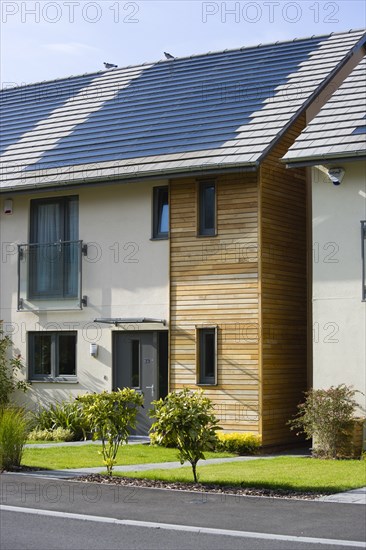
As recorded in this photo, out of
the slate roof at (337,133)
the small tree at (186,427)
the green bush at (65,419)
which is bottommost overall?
the green bush at (65,419)

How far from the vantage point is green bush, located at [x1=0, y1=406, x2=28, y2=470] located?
48.2 feet

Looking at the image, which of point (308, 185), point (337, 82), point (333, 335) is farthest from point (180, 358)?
point (337, 82)

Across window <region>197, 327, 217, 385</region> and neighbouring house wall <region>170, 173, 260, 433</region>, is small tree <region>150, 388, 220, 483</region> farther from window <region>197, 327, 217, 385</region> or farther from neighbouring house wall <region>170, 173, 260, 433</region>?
window <region>197, 327, 217, 385</region>

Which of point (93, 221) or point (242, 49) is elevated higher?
point (242, 49)

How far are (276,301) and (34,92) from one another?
11567 mm

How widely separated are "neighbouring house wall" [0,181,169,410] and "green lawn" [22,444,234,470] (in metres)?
2.93

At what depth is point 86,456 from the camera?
1700cm

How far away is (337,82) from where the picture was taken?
71.8 ft

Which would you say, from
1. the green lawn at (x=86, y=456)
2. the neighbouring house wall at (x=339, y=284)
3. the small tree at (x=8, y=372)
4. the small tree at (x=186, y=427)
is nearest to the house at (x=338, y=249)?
the neighbouring house wall at (x=339, y=284)

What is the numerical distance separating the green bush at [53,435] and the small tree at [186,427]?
6743 millimetres

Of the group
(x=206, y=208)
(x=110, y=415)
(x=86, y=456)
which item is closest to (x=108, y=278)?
(x=206, y=208)

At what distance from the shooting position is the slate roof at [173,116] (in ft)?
65.3

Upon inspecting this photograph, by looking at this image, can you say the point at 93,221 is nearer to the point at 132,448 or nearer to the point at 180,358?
the point at 180,358

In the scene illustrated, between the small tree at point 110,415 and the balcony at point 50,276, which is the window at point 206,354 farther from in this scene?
the small tree at point 110,415
